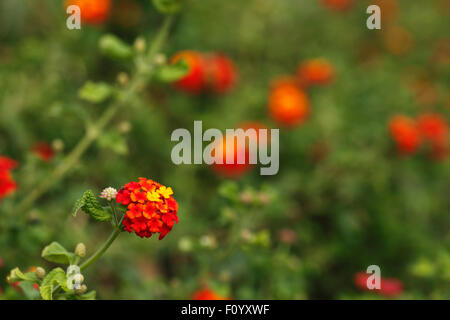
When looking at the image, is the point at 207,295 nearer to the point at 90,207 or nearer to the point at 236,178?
the point at 90,207

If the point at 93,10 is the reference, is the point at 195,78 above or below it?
below

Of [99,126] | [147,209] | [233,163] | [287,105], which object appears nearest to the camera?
[147,209]

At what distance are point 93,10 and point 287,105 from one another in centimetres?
88

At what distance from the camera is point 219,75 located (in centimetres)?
215

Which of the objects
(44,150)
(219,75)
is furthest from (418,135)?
(44,150)

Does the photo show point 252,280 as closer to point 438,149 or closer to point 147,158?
point 147,158

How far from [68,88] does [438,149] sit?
1471mm

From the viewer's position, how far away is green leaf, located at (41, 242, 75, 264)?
82 centimetres

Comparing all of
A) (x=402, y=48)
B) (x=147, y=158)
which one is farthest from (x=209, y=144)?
(x=402, y=48)

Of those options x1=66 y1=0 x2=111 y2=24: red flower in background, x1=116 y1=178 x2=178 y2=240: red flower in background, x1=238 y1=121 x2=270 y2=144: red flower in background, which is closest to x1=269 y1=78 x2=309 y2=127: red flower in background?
x1=238 y1=121 x2=270 y2=144: red flower in background

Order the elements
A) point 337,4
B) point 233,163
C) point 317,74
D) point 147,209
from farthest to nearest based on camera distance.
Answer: point 337,4 < point 317,74 < point 233,163 < point 147,209

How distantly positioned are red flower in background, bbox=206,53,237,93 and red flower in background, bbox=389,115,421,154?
715 mm

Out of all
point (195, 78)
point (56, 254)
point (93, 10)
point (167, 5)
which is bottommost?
point (56, 254)

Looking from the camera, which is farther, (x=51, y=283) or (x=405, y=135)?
(x=405, y=135)
